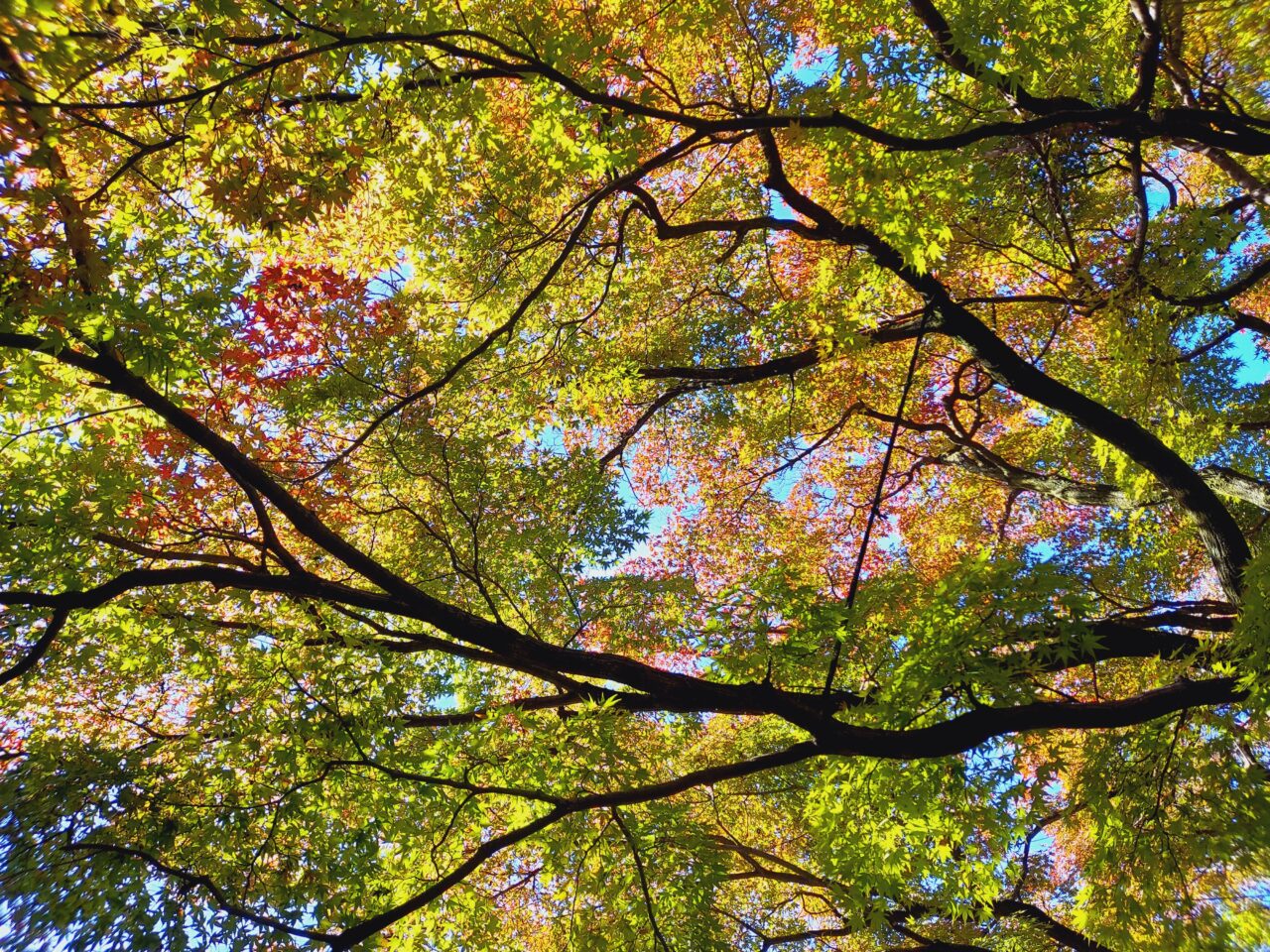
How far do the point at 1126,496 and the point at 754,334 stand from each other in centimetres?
343

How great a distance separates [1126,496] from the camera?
6.07 meters

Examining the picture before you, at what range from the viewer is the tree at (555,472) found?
144 inches

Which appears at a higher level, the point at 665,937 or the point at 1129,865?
the point at 1129,865

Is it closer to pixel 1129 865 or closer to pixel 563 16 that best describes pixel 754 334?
pixel 563 16

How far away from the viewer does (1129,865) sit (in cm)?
446

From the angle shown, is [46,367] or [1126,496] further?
[1126,496]

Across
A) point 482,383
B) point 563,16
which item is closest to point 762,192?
point 563,16

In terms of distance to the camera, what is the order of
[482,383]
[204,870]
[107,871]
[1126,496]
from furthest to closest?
[482,383] → [1126,496] → [204,870] → [107,871]

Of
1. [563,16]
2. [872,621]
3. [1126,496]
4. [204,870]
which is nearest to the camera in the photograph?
[204,870]

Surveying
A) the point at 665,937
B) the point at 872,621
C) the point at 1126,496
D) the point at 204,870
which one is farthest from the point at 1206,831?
the point at 204,870

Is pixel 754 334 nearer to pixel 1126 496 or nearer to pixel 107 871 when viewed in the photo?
pixel 1126 496

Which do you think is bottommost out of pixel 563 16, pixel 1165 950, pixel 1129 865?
pixel 1165 950

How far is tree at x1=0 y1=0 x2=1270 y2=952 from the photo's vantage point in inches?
144

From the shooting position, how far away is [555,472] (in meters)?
7.15
